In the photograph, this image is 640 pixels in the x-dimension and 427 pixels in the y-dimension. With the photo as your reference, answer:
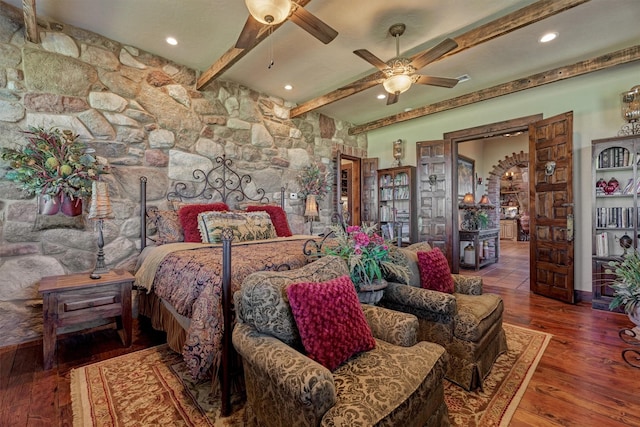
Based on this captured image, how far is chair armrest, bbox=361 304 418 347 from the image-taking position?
1560 mm

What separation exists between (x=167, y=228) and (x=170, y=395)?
5.61ft

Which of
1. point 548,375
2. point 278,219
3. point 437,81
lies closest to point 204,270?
point 278,219

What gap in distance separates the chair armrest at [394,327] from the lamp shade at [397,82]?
2.24 m

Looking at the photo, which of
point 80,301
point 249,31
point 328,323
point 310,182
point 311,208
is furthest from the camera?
point 310,182

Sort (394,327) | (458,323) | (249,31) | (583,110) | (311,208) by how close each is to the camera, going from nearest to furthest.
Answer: (394,327), (458,323), (249,31), (583,110), (311,208)

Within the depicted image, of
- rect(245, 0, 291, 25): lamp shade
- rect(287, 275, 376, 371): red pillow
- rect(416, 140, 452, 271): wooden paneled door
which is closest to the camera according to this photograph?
rect(287, 275, 376, 371): red pillow

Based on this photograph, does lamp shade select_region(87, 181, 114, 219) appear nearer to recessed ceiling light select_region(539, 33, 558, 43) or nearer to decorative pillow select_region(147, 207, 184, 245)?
decorative pillow select_region(147, 207, 184, 245)

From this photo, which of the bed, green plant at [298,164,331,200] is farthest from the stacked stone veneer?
green plant at [298,164,331,200]

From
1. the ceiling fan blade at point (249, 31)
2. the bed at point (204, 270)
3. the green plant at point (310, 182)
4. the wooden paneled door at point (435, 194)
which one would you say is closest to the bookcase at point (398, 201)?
the wooden paneled door at point (435, 194)

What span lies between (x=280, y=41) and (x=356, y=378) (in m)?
3.13

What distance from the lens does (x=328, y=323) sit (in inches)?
52.8

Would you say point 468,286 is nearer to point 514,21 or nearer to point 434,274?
point 434,274

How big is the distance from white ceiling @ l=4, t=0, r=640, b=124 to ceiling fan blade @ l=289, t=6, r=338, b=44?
475mm

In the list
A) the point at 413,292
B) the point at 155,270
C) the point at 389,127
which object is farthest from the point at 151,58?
the point at 389,127
